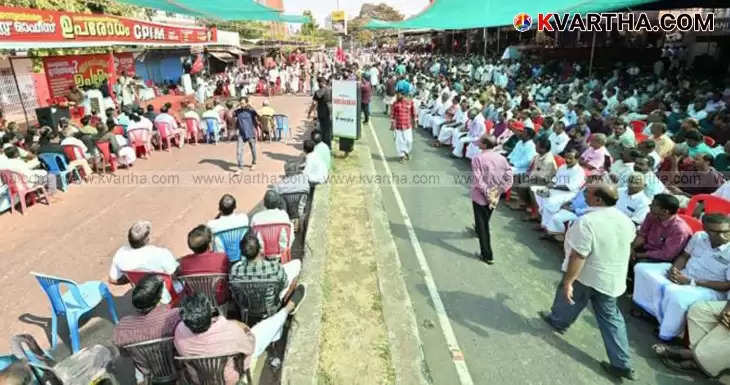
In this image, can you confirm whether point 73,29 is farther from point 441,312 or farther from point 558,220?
point 558,220

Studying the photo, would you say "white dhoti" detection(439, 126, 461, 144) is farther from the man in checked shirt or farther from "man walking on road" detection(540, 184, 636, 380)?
"man walking on road" detection(540, 184, 636, 380)

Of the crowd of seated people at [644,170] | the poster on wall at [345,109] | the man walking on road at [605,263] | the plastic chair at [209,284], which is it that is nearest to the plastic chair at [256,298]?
the plastic chair at [209,284]

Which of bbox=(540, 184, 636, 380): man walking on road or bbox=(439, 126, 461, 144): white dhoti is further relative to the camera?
bbox=(439, 126, 461, 144): white dhoti

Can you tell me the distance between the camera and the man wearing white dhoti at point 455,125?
11578mm

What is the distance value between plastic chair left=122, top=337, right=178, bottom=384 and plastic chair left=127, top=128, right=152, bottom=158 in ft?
28.3

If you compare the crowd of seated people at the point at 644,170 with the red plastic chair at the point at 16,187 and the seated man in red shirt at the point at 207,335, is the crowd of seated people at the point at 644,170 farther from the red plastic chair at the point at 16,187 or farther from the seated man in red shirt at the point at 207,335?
the red plastic chair at the point at 16,187

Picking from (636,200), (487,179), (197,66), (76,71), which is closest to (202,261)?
(487,179)

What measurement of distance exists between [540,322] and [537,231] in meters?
2.44

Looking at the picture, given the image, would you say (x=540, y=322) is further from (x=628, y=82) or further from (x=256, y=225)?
(x=628, y=82)

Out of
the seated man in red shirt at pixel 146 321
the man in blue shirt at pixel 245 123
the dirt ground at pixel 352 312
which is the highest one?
the man in blue shirt at pixel 245 123

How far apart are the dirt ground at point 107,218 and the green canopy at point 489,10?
356 inches

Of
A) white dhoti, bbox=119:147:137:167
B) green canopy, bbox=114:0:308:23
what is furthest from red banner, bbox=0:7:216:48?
white dhoti, bbox=119:147:137:167

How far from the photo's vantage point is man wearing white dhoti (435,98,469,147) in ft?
38.0

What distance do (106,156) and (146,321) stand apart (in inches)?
305
